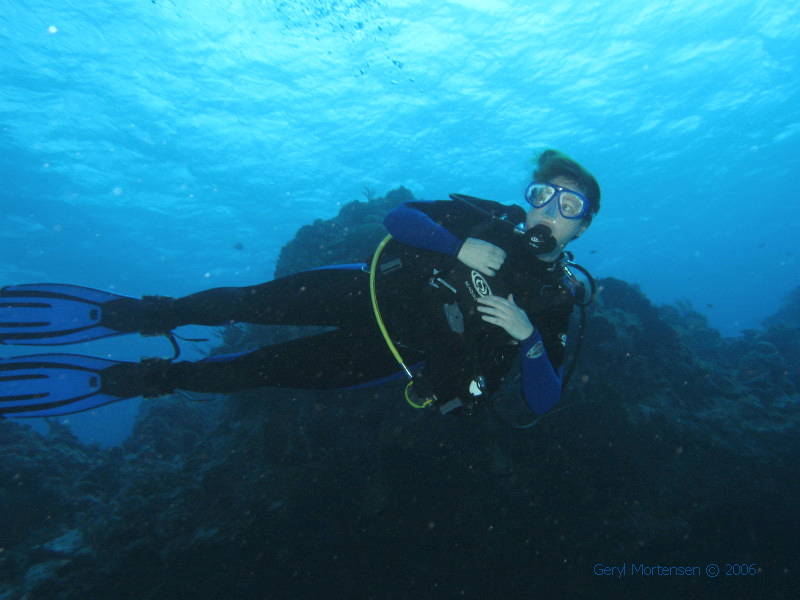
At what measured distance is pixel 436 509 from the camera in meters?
5.18

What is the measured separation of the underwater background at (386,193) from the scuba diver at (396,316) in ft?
5.25

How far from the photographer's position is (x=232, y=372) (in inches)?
136

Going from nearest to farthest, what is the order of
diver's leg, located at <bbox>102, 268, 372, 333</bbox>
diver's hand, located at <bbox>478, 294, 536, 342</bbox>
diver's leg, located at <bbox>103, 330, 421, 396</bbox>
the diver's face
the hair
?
diver's hand, located at <bbox>478, 294, 536, 342</bbox> → diver's leg, located at <bbox>103, 330, 421, 396</bbox> → the diver's face → diver's leg, located at <bbox>102, 268, 372, 333</bbox> → the hair

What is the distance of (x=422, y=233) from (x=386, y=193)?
2054cm

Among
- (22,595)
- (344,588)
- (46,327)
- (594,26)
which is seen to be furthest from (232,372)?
(594,26)

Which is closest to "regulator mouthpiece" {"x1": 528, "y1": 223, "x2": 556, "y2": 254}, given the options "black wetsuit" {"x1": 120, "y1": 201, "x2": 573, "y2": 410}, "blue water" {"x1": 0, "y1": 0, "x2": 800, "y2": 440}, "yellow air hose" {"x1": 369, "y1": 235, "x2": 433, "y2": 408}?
"black wetsuit" {"x1": 120, "y1": 201, "x2": 573, "y2": 410}

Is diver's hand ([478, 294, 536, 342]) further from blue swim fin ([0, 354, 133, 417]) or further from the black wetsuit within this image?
blue swim fin ([0, 354, 133, 417])

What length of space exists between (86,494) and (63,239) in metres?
29.8

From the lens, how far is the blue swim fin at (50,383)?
11.3 feet

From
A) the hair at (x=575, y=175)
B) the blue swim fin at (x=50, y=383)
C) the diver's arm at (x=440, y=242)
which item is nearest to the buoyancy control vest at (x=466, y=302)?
the diver's arm at (x=440, y=242)

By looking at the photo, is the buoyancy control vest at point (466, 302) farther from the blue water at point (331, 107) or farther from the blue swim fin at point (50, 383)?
the blue water at point (331, 107)

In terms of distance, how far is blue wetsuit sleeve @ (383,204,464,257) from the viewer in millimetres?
3260

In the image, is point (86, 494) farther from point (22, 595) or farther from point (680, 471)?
point (680, 471)

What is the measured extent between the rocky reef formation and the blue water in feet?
20.9
